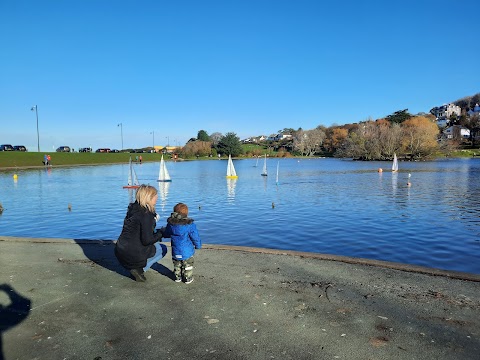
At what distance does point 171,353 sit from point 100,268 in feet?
13.4

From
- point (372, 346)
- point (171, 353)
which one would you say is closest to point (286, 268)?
point (372, 346)

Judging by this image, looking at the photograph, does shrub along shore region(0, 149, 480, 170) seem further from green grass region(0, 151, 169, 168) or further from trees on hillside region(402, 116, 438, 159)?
trees on hillside region(402, 116, 438, 159)

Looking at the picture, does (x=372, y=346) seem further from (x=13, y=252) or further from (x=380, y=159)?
(x=380, y=159)

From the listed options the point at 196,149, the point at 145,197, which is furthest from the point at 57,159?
the point at 145,197

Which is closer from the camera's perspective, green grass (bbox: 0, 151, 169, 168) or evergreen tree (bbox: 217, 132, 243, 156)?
green grass (bbox: 0, 151, 169, 168)

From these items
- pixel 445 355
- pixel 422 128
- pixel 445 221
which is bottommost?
pixel 445 221

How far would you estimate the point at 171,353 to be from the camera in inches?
180

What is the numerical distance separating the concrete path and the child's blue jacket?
24.7 inches

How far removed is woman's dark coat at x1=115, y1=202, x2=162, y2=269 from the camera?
6.69 m

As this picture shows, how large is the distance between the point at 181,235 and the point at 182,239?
79 millimetres

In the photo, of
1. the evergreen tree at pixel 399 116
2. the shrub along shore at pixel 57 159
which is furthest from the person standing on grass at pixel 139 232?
the evergreen tree at pixel 399 116

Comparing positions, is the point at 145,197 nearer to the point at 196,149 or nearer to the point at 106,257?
the point at 106,257

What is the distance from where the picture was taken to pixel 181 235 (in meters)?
6.84

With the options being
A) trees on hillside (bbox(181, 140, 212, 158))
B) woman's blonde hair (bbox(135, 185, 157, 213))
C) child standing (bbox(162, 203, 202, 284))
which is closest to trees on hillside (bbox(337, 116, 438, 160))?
trees on hillside (bbox(181, 140, 212, 158))
